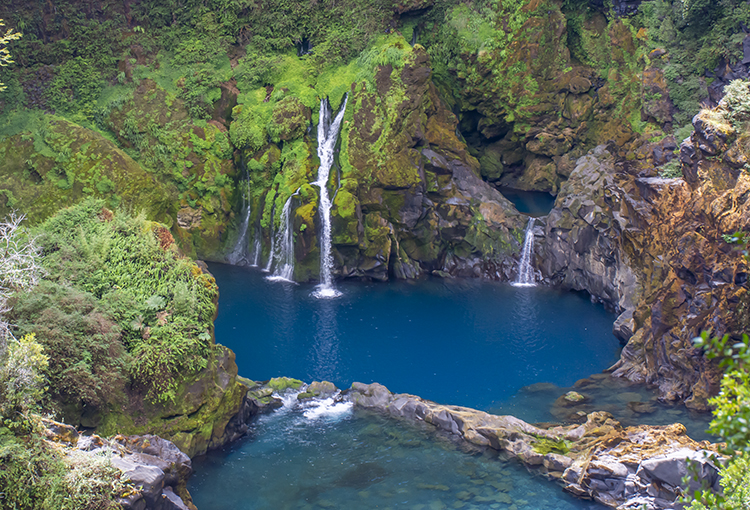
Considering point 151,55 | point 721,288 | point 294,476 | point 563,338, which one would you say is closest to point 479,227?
point 563,338

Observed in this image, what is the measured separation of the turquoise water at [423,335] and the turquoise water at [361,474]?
4.19 meters

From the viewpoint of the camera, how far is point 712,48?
28859 millimetres

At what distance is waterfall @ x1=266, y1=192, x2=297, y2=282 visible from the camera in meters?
32.5

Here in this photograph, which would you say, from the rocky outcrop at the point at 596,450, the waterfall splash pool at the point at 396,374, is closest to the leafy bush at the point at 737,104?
the waterfall splash pool at the point at 396,374

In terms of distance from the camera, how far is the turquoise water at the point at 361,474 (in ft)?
45.7

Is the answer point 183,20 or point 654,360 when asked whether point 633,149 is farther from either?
point 183,20

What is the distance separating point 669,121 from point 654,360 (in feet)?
56.3

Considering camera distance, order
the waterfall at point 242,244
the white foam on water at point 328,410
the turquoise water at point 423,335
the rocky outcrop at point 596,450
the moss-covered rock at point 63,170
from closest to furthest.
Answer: the rocky outcrop at point 596,450 < the white foam on water at point 328,410 < the turquoise water at point 423,335 < the moss-covered rock at point 63,170 < the waterfall at point 242,244

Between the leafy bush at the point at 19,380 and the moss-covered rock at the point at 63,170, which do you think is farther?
the moss-covered rock at the point at 63,170

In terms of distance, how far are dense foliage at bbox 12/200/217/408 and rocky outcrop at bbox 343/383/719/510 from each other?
288 inches

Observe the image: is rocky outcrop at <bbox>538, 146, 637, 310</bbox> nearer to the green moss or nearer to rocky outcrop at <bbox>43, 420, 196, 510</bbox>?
the green moss

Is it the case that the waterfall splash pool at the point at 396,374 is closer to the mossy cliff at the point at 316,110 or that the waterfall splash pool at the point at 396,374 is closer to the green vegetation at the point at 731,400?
the mossy cliff at the point at 316,110

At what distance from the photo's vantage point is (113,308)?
47.3 feet

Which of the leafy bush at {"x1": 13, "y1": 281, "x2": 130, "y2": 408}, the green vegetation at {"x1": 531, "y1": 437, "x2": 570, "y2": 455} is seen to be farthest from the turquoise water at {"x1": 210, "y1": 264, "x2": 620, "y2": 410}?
the leafy bush at {"x1": 13, "y1": 281, "x2": 130, "y2": 408}
